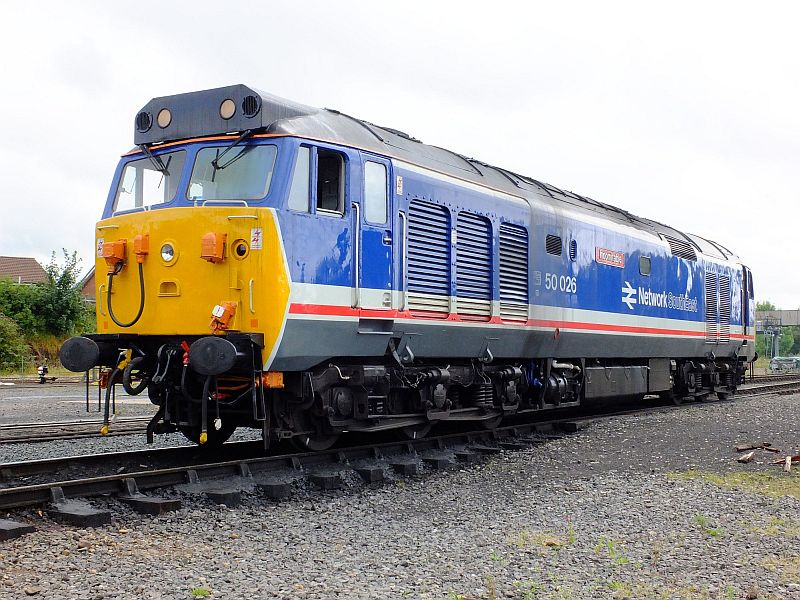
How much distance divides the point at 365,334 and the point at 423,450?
223 cm

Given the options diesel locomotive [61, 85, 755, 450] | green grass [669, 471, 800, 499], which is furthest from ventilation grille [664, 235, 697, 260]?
green grass [669, 471, 800, 499]

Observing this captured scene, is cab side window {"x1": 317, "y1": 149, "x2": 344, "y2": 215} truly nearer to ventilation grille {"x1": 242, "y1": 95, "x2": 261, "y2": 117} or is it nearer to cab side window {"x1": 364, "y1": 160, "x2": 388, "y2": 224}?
cab side window {"x1": 364, "y1": 160, "x2": 388, "y2": 224}

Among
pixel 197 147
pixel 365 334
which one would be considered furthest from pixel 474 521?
pixel 197 147

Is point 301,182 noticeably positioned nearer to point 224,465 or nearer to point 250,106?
point 250,106

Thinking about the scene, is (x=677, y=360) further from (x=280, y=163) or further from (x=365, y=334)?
(x=280, y=163)

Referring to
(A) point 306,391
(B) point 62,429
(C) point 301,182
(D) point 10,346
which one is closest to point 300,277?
(C) point 301,182

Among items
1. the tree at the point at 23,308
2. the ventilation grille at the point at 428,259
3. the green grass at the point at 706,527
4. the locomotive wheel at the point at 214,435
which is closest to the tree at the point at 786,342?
the tree at the point at 23,308

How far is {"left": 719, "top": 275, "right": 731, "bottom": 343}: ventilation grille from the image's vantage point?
65.3 feet

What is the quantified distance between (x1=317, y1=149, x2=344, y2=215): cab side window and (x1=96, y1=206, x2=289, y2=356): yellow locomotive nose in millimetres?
919

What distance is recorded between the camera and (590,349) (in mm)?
14023

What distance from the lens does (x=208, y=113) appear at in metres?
8.80

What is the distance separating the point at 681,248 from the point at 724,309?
9.84 ft

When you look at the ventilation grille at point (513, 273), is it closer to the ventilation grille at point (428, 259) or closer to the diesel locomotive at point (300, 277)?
the diesel locomotive at point (300, 277)

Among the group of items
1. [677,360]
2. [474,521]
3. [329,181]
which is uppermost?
[329,181]
